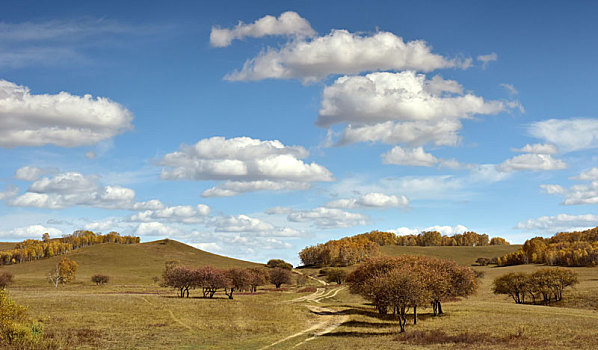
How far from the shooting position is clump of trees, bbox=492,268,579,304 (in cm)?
10169

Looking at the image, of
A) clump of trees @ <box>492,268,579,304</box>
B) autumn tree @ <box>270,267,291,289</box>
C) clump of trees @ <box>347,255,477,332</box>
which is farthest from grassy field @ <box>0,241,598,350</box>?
autumn tree @ <box>270,267,291,289</box>

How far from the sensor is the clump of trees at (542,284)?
102 metres

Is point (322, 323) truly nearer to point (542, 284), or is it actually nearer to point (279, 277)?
point (542, 284)

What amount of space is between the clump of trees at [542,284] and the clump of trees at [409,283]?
31807mm

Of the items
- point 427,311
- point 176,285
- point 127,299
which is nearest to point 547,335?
point 427,311

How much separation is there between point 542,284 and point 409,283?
5857 centimetres

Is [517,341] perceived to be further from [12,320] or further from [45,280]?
[45,280]

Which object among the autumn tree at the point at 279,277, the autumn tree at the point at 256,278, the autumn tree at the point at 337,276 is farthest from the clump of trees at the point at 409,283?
the autumn tree at the point at 337,276

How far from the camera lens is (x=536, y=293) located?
109 m

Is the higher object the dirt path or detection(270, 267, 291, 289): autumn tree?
detection(270, 267, 291, 289): autumn tree

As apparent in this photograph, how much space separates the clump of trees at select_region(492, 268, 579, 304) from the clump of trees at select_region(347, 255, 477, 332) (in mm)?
31807

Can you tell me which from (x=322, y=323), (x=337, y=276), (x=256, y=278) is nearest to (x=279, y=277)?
(x=337, y=276)

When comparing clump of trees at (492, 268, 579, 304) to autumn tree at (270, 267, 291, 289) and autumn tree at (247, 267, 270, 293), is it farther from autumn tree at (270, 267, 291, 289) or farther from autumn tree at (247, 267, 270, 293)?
autumn tree at (270, 267, 291, 289)

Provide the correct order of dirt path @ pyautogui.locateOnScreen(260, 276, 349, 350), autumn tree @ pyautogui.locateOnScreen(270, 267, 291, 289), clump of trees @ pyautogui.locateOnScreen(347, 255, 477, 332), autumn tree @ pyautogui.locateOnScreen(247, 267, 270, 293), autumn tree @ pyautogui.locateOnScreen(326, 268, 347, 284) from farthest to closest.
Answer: autumn tree @ pyautogui.locateOnScreen(326, 268, 347, 284) < autumn tree @ pyautogui.locateOnScreen(270, 267, 291, 289) < autumn tree @ pyautogui.locateOnScreen(247, 267, 270, 293) < clump of trees @ pyautogui.locateOnScreen(347, 255, 477, 332) < dirt path @ pyautogui.locateOnScreen(260, 276, 349, 350)
